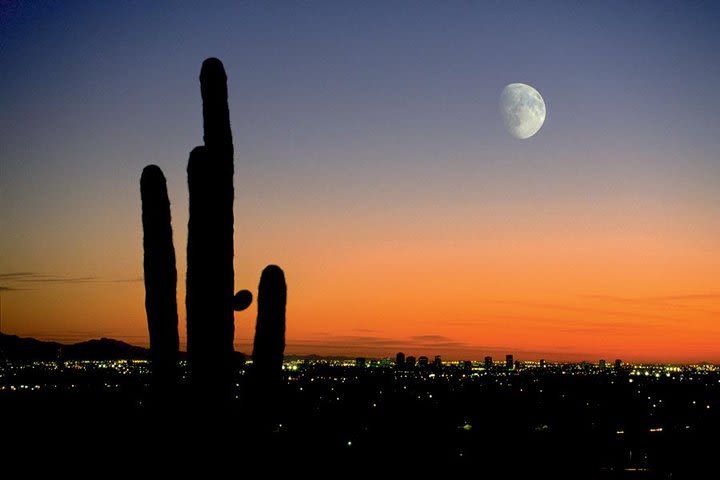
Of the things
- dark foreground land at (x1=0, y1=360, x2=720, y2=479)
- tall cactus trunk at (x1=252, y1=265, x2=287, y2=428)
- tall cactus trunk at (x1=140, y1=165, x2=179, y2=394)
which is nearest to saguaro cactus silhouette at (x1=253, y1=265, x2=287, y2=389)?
tall cactus trunk at (x1=252, y1=265, x2=287, y2=428)

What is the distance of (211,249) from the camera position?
11.9 m

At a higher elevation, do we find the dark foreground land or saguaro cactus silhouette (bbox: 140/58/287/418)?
saguaro cactus silhouette (bbox: 140/58/287/418)

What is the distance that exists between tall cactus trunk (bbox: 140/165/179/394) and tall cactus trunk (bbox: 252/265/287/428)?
1.73 m

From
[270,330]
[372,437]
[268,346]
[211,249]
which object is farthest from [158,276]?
[372,437]

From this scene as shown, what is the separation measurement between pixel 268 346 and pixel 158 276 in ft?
8.18

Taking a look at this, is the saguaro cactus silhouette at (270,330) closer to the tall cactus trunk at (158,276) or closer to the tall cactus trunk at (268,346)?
the tall cactus trunk at (268,346)

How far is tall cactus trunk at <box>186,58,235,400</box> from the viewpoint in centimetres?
1168

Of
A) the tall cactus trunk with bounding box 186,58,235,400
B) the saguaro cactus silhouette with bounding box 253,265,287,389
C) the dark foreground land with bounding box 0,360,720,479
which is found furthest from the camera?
the saguaro cactus silhouette with bounding box 253,265,287,389

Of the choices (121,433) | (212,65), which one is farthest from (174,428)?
(121,433)

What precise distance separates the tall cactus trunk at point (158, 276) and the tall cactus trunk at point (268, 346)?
173 cm

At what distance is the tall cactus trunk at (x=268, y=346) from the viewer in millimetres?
12852

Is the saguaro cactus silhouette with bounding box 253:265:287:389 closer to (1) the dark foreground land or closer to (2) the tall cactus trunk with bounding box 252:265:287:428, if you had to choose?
(2) the tall cactus trunk with bounding box 252:265:287:428

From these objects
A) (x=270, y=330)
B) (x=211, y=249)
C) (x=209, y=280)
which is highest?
(x=211, y=249)

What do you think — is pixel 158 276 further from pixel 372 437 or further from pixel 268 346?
pixel 372 437
